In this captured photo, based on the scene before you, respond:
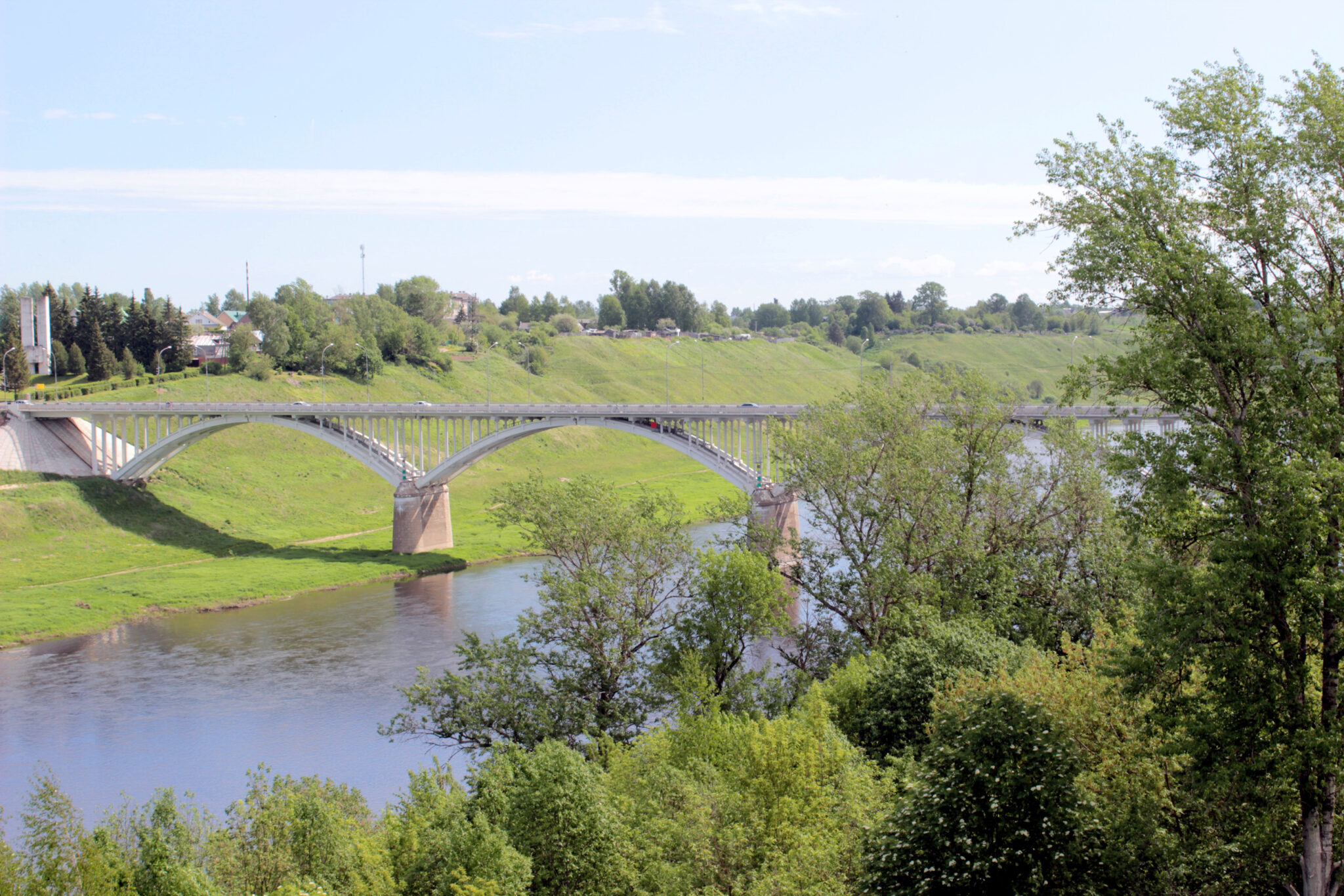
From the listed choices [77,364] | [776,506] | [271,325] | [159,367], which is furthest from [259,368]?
[776,506]

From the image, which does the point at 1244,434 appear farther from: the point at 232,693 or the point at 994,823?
the point at 232,693

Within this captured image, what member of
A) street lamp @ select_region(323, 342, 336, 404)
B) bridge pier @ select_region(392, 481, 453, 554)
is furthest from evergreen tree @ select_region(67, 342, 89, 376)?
bridge pier @ select_region(392, 481, 453, 554)

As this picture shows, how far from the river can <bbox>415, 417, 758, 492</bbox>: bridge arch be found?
10.4 metres

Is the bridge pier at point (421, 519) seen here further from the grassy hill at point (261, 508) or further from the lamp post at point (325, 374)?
the lamp post at point (325, 374)

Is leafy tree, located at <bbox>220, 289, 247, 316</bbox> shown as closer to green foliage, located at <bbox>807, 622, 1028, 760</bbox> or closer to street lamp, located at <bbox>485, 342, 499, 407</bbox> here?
street lamp, located at <bbox>485, 342, 499, 407</bbox>

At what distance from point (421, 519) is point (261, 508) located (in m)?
13.7

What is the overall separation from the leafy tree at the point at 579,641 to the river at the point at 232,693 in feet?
10.8

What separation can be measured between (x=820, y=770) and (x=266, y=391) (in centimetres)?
7734

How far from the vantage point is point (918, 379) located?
99.3 feet

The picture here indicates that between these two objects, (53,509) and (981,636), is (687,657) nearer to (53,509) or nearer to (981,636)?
(981,636)

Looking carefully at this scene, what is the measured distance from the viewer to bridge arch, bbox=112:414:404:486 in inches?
2376

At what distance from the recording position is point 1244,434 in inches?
483

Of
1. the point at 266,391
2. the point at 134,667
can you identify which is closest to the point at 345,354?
the point at 266,391

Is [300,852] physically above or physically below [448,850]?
below
